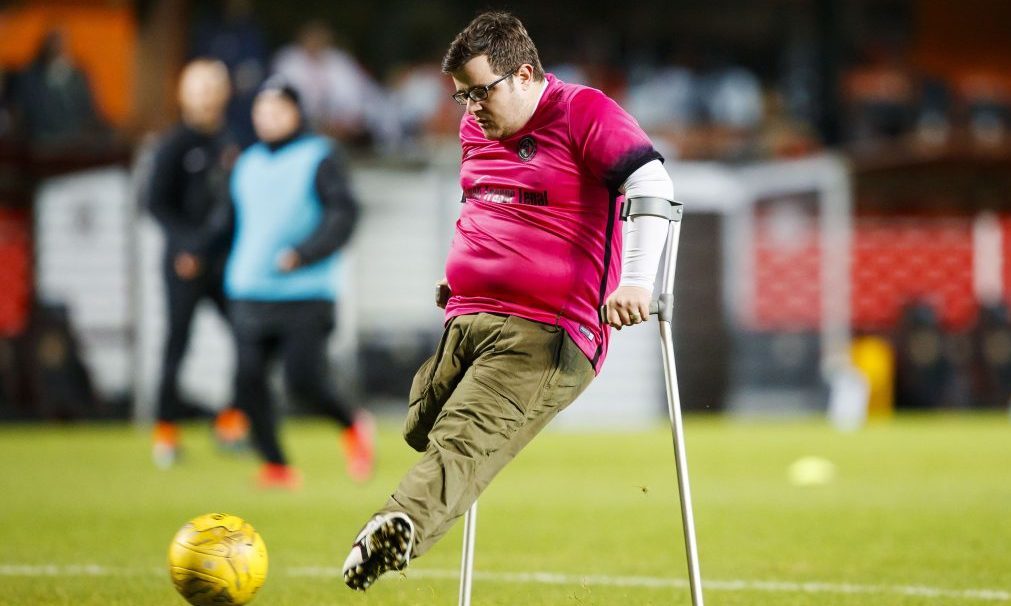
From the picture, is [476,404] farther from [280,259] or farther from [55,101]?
[55,101]

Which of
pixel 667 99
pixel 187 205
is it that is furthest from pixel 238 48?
pixel 187 205

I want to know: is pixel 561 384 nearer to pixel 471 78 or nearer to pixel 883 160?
pixel 471 78

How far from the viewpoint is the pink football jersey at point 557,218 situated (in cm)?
460

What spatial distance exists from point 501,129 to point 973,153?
54.6 feet

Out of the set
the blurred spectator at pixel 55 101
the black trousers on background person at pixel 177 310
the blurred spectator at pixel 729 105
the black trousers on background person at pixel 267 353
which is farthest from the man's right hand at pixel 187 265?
the blurred spectator at pixel 729 105

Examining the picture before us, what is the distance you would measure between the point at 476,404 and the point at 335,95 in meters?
15.7

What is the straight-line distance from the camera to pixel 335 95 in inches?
771

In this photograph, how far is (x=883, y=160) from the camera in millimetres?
19641

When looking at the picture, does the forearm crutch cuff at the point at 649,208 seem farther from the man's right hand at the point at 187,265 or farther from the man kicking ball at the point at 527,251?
the man's right hand at the point at 187,265

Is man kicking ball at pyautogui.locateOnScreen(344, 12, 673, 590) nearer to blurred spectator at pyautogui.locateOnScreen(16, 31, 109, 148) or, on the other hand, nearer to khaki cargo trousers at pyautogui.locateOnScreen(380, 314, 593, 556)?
khaki cargo trousers at pyautogui.locateOnScreen(380, 314, 593, 556)

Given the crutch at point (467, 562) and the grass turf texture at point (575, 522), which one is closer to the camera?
the crutch at point (467, 562)

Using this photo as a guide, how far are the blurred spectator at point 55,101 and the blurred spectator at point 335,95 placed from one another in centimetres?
250

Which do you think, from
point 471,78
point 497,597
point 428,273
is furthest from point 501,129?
point 428,273

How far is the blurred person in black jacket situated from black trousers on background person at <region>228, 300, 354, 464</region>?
5.99ft
